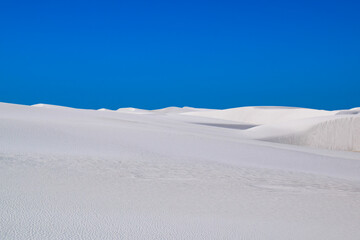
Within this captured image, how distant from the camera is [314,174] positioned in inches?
199

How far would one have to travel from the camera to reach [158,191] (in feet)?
10.9

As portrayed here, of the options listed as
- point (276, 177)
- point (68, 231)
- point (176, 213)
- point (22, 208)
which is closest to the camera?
point (68, 231)

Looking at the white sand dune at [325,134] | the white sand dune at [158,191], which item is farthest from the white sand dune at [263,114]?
the white sand dune at [158,191]

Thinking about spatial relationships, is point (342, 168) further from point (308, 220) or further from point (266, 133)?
point (266, 133)

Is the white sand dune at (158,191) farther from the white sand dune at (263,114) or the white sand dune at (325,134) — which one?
the white sand dune at (263,114)

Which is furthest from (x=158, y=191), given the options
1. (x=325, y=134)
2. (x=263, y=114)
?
(x=263, y=114)

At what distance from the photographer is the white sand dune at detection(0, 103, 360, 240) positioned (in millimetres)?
2365

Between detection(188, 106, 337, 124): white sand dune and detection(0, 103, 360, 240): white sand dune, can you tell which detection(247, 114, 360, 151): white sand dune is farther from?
detection(188, 106, 337, 124): white sand dune

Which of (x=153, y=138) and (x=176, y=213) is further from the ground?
(x=153, y=138)

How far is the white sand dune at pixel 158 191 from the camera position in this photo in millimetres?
2365

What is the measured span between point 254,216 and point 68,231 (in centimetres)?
123

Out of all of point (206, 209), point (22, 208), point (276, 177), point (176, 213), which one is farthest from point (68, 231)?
point (276, 177)

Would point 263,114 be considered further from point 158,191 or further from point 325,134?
point 158,191

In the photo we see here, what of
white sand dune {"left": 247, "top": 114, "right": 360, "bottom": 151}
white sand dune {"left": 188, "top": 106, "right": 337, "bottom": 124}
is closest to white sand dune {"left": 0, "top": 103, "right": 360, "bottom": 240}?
white sand dune {"left": 247, "top": 114, "right": 360, "bottom": 151}
